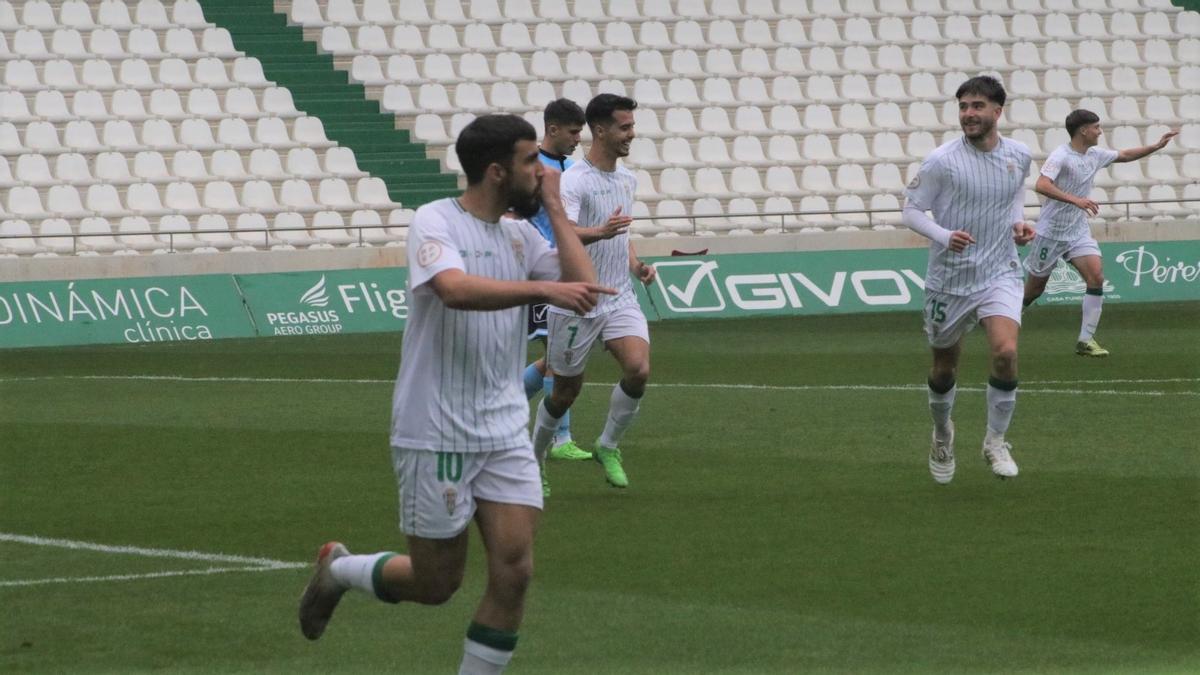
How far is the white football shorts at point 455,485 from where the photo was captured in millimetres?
5988

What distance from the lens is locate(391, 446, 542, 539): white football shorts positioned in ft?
19.6

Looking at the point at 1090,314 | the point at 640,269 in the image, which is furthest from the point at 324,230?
the point at 640,269

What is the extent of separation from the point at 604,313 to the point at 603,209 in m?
0.59

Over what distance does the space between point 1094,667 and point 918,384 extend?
33.5 feet

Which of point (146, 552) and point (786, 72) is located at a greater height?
point (146, 552)

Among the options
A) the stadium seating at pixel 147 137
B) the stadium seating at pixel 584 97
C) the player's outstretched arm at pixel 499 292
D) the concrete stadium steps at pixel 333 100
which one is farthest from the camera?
the concrete stadium steps at pixel 333 100

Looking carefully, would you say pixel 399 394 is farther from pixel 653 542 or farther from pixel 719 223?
pixel 719 223

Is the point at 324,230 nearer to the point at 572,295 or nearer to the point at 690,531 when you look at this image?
the point at 690,531

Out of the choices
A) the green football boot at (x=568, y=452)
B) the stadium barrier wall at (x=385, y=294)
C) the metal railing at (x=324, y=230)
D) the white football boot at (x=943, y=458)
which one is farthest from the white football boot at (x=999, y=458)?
the metal railing at (x=324, y=230)

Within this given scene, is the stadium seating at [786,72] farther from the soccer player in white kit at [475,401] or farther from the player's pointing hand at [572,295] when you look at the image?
the player's pointing hand at [572,295]

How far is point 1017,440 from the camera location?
13023 mm

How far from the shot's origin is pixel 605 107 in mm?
10734

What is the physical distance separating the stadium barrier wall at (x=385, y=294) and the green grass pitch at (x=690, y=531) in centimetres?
544

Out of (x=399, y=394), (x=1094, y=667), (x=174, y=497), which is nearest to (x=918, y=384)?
→ (x=174, y=497)
